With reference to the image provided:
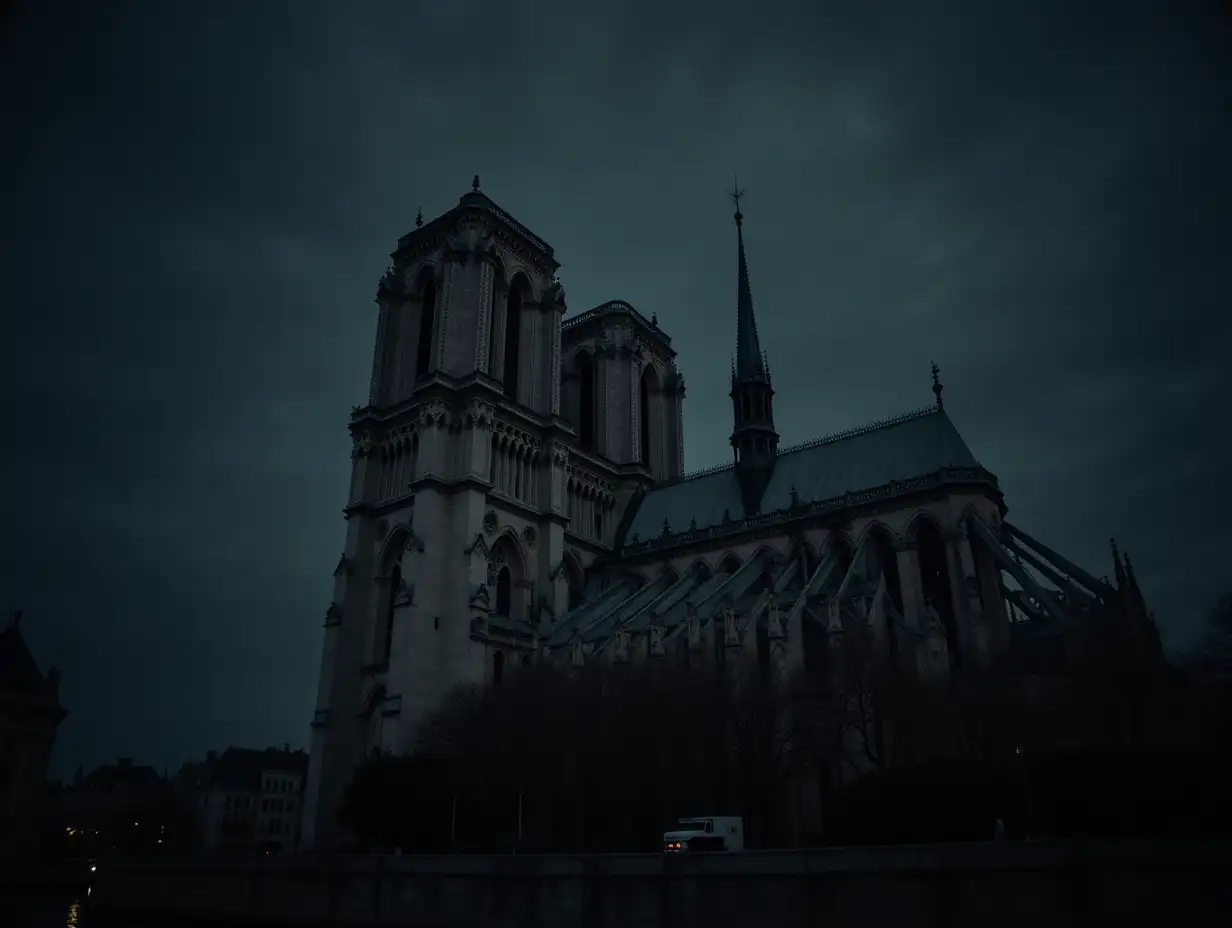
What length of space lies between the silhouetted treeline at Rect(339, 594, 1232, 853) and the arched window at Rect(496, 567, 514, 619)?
14.9m

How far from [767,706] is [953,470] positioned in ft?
69.7

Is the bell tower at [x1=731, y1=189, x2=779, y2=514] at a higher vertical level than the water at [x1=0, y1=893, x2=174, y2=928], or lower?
higher

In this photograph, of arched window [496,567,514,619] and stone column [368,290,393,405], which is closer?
arched window [496,567,514,619]

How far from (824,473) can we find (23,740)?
196 feet

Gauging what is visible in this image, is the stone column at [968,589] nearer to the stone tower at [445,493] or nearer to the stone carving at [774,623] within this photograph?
the stone carving at [774,623]

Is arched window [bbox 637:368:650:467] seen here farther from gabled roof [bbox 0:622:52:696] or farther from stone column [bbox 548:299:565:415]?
gabled roof [bbox 0:622:52:696]

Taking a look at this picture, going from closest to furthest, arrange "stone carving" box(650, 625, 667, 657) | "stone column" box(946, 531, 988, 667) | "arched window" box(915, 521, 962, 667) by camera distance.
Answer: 1. "stone column" box(946, 531, 988, 667)
2. "stone carving" box(650, 625, 667, 657)
3. "arched window" box(915, 521, 962, 667)

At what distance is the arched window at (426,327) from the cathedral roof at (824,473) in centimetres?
2027

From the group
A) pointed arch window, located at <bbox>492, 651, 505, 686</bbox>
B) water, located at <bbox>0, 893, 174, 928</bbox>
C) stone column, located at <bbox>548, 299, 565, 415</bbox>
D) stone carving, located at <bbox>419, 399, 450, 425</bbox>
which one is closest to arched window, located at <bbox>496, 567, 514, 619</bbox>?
pointed arch window, located at <bbox>492, 651, 505, 686</bbox>

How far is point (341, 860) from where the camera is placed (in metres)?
30.5

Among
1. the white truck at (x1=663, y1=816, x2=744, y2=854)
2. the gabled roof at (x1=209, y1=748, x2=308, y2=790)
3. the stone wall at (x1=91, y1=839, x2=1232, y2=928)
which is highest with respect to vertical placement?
the gabled roof at (x1=209, y1=748, x2=308, y2=790)

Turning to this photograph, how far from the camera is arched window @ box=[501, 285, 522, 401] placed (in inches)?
2387

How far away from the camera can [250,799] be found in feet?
345

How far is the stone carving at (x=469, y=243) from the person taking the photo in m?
58.1
